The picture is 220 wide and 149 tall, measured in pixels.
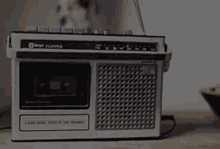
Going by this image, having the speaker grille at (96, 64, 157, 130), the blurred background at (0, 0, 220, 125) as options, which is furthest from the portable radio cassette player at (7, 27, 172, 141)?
the blurred background at (0, 0, 220, 125)

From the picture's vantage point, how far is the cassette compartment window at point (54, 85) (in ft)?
1.78

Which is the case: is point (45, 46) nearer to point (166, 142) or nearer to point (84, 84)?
point (84, 84)

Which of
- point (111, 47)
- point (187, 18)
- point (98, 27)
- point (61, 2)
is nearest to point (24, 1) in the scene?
point (61, 2)

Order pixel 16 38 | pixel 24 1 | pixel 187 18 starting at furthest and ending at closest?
pixel 187 18
pixel 24 1
pixel 16 38

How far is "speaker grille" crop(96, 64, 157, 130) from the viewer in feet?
1.86

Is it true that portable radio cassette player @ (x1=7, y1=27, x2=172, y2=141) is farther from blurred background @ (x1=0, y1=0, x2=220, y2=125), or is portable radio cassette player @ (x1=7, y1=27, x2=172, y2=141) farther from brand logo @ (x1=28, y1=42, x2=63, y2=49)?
blurred background @ (x1=0, y1=0, x2=220, y2=125)

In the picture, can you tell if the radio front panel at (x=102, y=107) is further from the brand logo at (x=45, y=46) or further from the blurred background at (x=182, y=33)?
the blurred background at (x=182, y=33)

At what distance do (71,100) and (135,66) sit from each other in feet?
0.62

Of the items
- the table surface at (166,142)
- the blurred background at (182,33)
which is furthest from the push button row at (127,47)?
the blurred background at (182,33)

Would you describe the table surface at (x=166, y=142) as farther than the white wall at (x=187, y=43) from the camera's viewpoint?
No

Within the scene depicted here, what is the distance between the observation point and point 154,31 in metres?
0.95

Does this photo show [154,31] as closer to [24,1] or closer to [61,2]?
[61,2]

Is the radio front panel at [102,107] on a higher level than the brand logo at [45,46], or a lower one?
lower

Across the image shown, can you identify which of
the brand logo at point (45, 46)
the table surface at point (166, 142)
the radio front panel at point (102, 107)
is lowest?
the table surface at point (166, 142)
